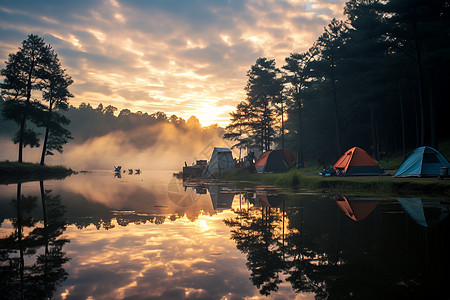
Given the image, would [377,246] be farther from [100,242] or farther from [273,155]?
[273,155]

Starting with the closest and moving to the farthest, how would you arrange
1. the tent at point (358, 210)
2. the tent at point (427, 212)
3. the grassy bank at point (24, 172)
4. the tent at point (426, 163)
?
1. the tent at point (427, 212)
2. the tent at point (358, 210)
3. the tent at point (426, 163)
4. the grassy bank at point (24, 172)

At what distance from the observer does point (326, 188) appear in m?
20.6

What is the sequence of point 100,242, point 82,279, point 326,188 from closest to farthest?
point 82,279
point 100,242
point 326,188

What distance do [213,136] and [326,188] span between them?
6416 inches

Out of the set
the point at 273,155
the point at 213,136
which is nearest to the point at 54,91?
the point at 273,155

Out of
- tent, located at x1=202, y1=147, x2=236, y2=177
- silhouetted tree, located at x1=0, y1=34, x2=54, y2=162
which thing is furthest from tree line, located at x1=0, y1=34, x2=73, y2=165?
tent, located at x1=202, y1=147, x2=236, y2=177

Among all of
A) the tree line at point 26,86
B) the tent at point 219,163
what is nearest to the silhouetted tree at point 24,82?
the tree line at point 26,86

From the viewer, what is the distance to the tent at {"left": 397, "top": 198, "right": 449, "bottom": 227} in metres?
8.70

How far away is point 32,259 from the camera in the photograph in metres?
5.72

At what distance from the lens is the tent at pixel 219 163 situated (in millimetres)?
40594

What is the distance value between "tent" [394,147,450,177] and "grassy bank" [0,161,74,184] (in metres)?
34.0

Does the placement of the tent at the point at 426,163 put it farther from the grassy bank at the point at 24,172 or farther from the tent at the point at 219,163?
the grassy bank at the point at 24,172

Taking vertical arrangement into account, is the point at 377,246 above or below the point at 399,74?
below

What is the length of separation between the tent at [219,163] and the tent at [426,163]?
76.8 ft
